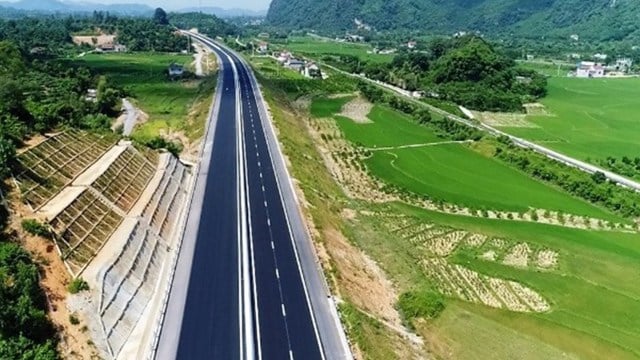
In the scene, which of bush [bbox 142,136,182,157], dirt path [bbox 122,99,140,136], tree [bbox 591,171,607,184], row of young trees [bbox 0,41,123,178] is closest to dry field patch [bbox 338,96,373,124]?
dirt path [bbox 122,99,140,136]

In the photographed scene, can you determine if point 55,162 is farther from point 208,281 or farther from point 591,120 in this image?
point 591,120

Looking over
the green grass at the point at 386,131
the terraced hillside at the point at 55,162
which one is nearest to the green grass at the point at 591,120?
the green grass at the point at 386,131

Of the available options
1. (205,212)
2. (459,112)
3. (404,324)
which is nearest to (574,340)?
(404,324)

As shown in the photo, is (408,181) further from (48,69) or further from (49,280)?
(48,69)

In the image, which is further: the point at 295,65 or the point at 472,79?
the point at 295,65

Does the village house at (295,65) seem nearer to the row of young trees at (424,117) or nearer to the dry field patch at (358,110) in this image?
the row of young trees at (424,117)

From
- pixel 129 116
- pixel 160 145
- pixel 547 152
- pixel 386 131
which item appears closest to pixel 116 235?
pixel 160 145
